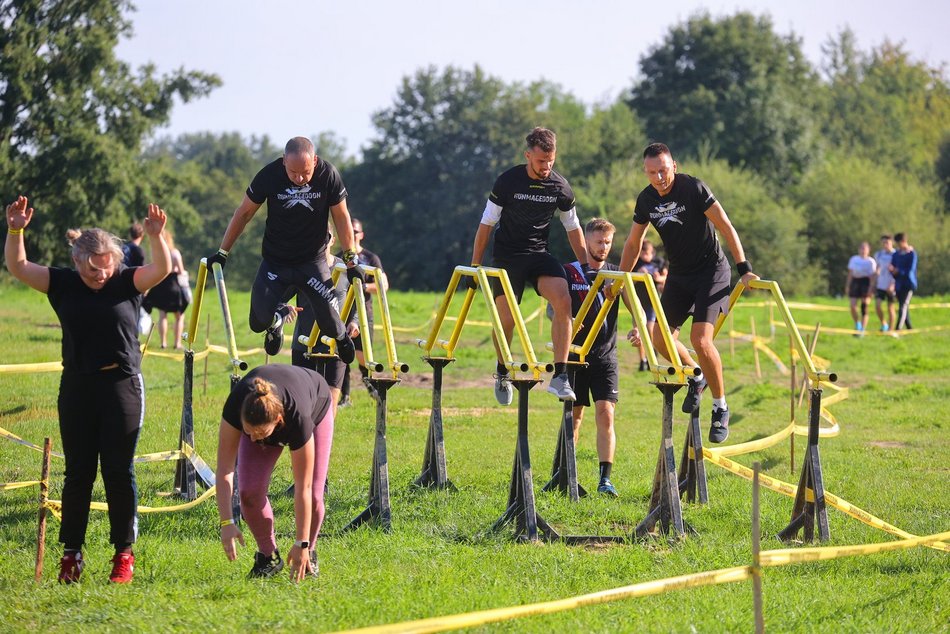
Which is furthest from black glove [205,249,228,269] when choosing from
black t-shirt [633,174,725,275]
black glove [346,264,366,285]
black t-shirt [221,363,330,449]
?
black t-shirt [633,174,725,275]

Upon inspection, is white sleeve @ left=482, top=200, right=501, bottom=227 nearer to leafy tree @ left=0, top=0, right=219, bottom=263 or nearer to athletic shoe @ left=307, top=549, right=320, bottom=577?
athletic shoe @ left=307, top=549, right=320, bottom=577

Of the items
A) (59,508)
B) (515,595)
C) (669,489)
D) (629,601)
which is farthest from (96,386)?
(669,489)

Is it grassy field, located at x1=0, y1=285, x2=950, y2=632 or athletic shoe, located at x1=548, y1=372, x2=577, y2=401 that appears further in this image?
athletic shoe, located at x1=548, y1=372, x2=577, y2=401

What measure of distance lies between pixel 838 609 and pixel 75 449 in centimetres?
451

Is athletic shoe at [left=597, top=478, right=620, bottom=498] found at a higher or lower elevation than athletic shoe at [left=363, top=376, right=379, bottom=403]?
lower

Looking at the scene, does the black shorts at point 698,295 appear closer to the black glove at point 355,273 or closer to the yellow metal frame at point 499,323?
the yellow metal frame at point 499,323

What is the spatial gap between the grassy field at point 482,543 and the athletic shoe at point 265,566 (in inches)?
5.4

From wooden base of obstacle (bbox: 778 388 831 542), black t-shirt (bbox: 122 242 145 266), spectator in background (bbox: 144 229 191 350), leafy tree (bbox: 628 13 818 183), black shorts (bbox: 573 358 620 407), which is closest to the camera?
wooden base of obstacle (bbox: 778 388 831 542)

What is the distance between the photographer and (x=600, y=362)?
963cm

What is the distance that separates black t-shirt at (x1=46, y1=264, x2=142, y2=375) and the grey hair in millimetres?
129

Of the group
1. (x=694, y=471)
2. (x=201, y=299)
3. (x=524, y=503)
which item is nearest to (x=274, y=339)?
(x=201, y=299)

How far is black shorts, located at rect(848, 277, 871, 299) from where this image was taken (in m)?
24.0

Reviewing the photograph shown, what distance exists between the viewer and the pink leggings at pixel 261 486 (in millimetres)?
6438

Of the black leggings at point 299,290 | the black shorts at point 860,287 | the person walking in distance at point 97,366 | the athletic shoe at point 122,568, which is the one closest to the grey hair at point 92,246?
the person walking in distance at point 97,366
